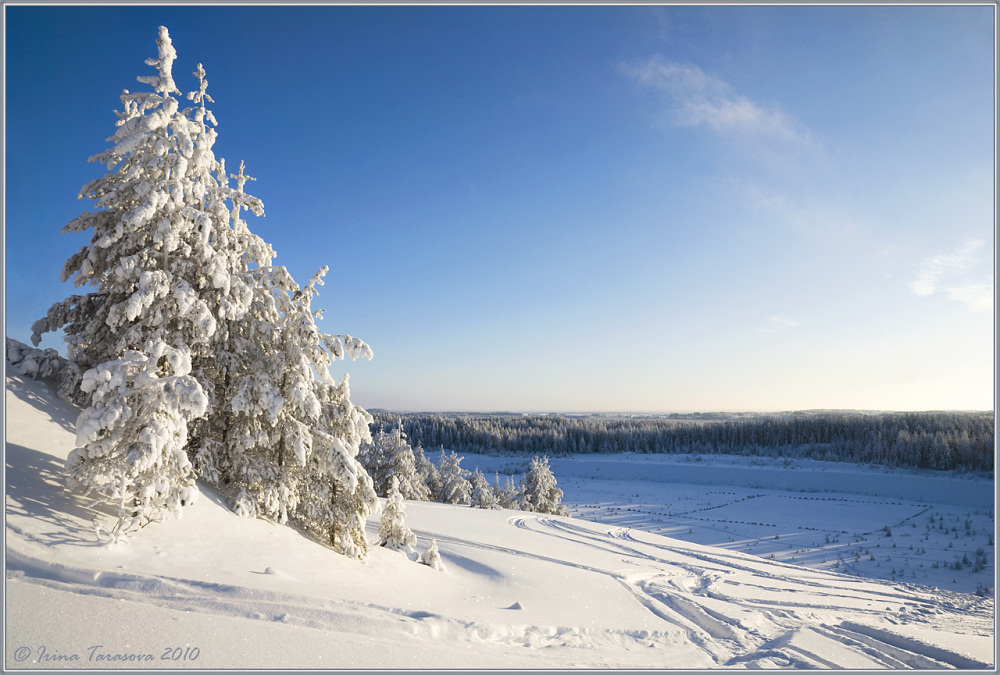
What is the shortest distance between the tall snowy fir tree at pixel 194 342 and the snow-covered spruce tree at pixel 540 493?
95.0ft

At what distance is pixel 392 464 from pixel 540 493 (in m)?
12.6

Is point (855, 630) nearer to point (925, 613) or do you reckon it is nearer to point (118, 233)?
point (925, 613)

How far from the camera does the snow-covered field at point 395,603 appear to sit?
4.61 m

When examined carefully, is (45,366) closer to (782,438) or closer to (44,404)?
(44,404)

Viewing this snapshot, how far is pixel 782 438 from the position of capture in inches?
3809

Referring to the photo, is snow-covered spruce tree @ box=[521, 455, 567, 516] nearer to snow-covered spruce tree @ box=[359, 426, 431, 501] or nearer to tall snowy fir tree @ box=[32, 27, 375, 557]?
snow-covered spruce tree @ box=[359, 426, 431, 501]

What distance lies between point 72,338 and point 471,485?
29583 mm

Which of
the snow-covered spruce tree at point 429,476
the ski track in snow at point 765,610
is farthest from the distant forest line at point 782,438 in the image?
the ski track in snow at point 765,610

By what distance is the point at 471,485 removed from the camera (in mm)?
34781

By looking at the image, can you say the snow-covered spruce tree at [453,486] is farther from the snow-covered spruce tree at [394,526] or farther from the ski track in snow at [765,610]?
the snow-covered spruce tree at [394,526]

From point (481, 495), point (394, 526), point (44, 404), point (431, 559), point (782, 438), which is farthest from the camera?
point (782, 438)

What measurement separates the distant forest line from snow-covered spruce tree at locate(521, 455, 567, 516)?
72.4ft

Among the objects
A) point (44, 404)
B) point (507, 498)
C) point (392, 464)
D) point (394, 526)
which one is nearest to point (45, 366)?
point (44, 404)

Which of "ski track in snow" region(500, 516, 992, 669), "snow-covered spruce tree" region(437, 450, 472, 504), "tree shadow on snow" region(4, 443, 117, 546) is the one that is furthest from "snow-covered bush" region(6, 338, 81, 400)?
"snow-covered spruce tree" region(437, 450, 472, 504)
